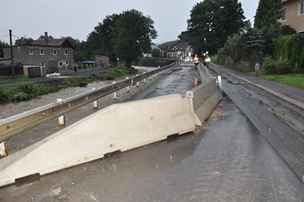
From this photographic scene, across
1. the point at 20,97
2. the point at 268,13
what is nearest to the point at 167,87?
the point at 20,97

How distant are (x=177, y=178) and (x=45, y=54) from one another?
259 feet

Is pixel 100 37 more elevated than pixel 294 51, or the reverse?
pixel 100 37

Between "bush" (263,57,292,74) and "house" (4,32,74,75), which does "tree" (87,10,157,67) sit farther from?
"bush" (263,57,292,74)

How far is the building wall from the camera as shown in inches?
2960

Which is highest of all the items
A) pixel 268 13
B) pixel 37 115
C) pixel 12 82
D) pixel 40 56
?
pixel 268 13

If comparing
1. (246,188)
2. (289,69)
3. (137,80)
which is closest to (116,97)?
(137,80)

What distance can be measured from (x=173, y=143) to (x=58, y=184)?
317cm

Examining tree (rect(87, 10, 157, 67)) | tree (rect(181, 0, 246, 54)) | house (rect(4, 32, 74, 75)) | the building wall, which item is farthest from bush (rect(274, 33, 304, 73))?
tree (rect(181, 0, 246, 54))

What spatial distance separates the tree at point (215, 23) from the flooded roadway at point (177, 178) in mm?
84227

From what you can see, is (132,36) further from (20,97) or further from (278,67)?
(20,97)

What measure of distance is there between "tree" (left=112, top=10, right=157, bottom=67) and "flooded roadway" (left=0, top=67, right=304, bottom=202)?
69886 millimetres

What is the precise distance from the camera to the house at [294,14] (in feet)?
117

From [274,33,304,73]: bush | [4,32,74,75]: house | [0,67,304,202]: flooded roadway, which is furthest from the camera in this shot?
[4,32,74,75]: house

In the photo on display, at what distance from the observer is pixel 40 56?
77.8 m
